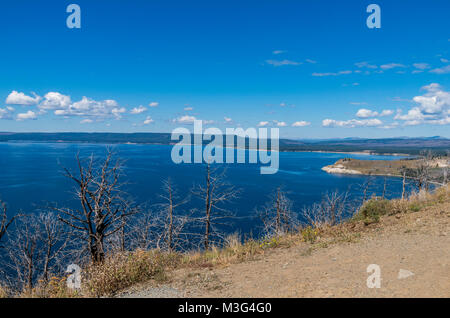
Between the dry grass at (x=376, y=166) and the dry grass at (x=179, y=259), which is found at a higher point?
the dry grass at (x=179, y=259)

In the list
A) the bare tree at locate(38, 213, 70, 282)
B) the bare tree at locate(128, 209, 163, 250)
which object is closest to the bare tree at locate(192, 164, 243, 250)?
the bare tree at locate(128, 209, 163, 250)

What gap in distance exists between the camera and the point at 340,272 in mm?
6410

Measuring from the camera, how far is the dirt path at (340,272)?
5.49 meters

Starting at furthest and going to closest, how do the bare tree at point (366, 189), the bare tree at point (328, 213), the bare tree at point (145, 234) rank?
the bare tree at point (366, 189) → the bare tree at point (145, 234) → the bare tree at point (328, 213)

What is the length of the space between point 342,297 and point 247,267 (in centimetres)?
284

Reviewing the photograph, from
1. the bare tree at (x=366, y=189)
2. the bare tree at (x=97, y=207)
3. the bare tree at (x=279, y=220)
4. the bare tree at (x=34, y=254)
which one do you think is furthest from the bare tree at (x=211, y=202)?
the bare tree at (x=366, y=189)

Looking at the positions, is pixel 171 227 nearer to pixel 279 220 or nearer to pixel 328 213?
→ pixel 279 220

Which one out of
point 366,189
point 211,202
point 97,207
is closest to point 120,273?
point 97,207

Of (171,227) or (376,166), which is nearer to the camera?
(171,227)

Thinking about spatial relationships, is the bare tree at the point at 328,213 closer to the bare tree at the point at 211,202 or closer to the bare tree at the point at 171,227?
the bare tree at the point at 211,202

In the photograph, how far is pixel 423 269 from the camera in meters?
6.16

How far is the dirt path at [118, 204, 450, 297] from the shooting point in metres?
5.49
